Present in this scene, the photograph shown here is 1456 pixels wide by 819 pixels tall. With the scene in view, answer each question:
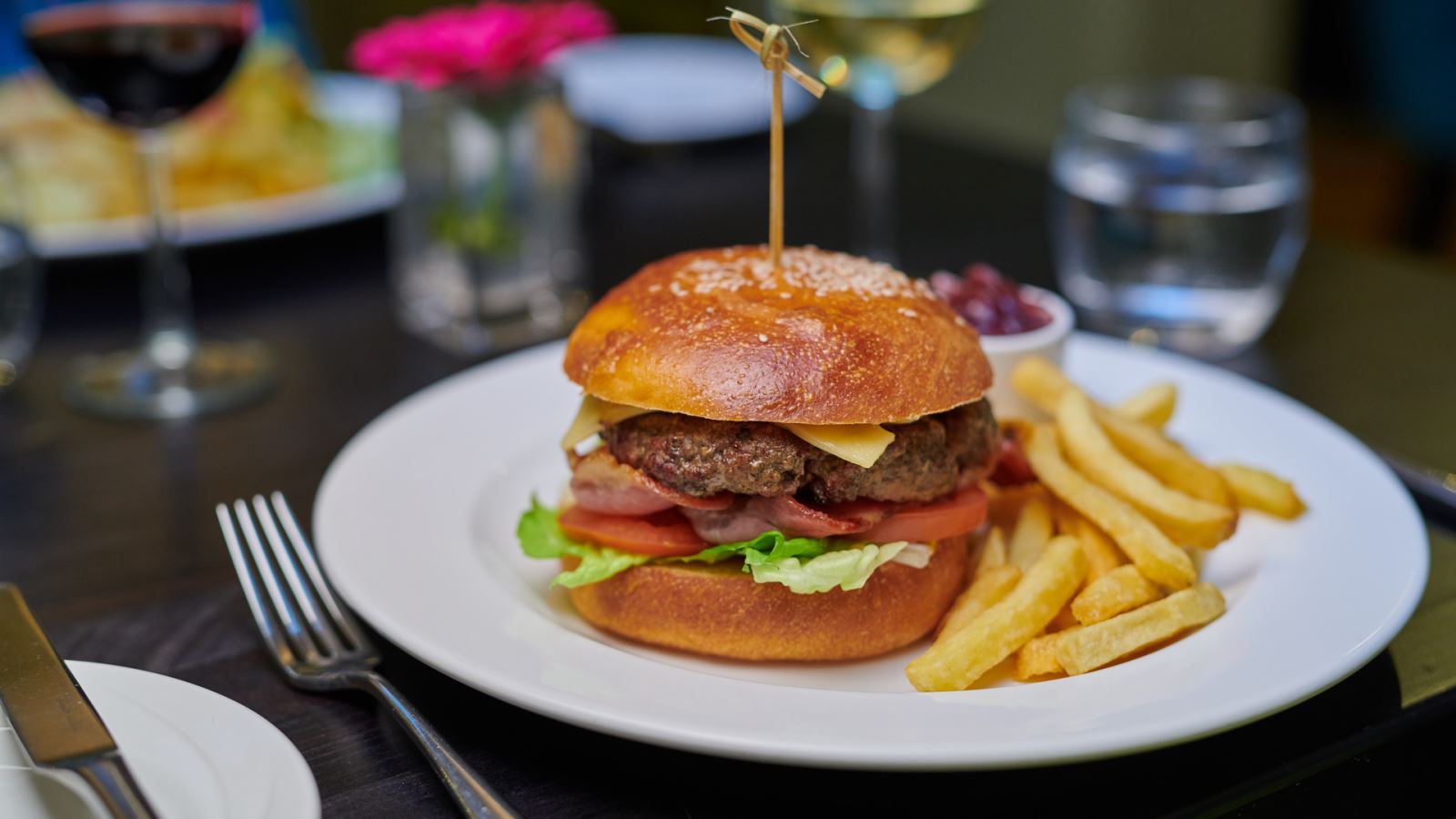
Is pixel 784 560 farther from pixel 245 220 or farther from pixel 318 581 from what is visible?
pixel 245 220

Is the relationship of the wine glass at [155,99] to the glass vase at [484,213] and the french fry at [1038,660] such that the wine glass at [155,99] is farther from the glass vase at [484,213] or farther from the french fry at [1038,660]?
the french fry at [1038,660]

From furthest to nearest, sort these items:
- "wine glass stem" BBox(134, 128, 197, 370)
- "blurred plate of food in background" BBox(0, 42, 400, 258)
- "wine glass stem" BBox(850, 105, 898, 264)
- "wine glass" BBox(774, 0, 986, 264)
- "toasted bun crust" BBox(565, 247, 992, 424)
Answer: "wine glass stem" BBox(850, 105, 898, 264) → "blurred plate of food in background" BBox(0, 42, 400, 258) → "wine glass" BBox(774, 0, 986, 264) → "wine glass stem" BBox(134, 128, 197, 370) → "toasted bun crust" BBox(565, 247, 992, 424)

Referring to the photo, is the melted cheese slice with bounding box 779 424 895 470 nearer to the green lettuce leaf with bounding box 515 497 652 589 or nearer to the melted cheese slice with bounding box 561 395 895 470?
the melted cheese slice with bounding box 561 395 895 470

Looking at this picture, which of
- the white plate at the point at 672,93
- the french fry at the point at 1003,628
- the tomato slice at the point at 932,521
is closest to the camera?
the french fry at the point at 1003,628

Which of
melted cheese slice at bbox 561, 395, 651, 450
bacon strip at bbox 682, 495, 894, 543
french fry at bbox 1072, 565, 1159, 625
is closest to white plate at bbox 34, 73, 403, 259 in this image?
melted cheese slice at bbox 561, 395, 651, 450

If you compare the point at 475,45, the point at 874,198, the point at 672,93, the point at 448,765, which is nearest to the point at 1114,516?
the point at 448,765

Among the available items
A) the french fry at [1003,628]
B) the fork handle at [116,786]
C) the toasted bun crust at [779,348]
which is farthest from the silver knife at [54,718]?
the french fry at [1003,628]
